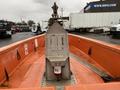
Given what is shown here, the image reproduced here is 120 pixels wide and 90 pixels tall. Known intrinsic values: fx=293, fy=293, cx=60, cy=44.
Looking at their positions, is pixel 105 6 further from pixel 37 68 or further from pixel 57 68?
pixel 57 68

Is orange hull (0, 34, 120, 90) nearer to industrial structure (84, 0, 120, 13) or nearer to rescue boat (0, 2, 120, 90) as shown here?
rescue boat (0, 2, 120, 90)

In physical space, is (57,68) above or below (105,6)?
below

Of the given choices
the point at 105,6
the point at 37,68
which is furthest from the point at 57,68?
the point at 105,6

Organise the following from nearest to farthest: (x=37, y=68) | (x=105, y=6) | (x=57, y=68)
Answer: (x=57, y=68) < (x=37, y=68) < (x=105, y=6)

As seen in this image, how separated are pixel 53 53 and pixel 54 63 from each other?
180 millimetres

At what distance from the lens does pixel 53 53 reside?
523cm

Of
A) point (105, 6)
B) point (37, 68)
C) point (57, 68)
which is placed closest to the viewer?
point (57, 68)

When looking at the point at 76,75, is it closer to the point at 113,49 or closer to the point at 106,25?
the point at 113,49

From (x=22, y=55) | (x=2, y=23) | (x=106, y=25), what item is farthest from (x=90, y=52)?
(x=106, y=25)

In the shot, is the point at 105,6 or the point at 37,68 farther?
the point at 105,6

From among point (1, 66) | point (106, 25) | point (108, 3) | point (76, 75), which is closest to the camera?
point (1, 66)

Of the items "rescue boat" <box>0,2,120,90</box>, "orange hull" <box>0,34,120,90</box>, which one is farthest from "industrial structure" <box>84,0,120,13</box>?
"rescue boat" <box>0,2,120,90</box>

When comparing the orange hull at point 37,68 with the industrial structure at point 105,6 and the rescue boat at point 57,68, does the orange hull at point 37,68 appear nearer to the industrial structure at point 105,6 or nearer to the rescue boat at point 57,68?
the rescue boat at point 57,68

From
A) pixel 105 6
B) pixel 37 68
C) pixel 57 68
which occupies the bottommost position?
pixel 37 68
